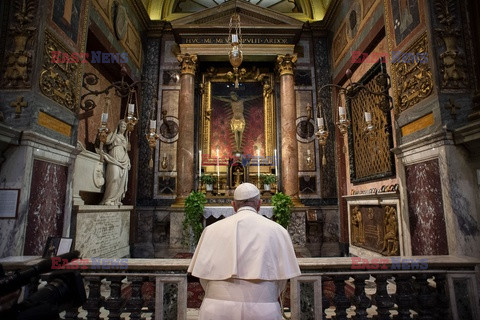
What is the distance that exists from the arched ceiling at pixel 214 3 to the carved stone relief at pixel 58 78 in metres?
6.22

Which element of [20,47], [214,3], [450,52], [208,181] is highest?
[214,3]

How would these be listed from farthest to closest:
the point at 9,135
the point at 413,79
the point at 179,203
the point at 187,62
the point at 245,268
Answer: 1. the point at 187,62
2. the point at 179,203
3. the point at 413,79
4. the point at 9,135
5. the point at 245,268

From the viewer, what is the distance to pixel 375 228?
6.43 m

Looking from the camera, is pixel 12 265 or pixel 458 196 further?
pixel 458 196

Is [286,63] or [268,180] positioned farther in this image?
[286,63]

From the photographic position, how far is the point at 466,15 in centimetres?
424

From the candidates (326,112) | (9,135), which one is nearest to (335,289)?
(9,135)

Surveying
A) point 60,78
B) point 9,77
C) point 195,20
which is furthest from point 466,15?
point 195,20

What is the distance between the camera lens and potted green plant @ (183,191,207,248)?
764 cm

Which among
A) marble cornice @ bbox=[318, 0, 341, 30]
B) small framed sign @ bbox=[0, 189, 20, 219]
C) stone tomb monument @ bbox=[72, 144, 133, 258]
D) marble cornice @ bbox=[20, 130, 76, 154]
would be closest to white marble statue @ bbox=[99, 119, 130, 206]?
stone tomb monument @ bbox=[72, 144, 133, 258]

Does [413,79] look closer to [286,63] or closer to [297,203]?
[297,203]

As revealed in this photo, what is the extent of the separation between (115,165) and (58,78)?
2.92 metres

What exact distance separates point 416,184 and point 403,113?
1176mm

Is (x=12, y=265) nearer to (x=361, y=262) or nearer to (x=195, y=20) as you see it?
(x=361, y=262)
